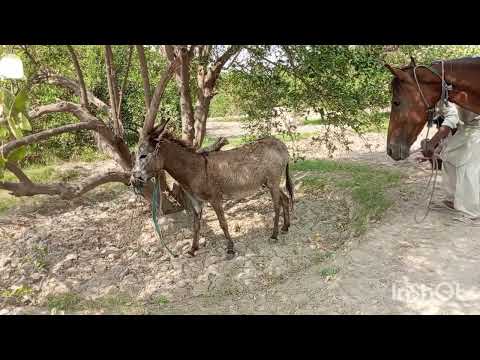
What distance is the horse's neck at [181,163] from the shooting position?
6.13 meters

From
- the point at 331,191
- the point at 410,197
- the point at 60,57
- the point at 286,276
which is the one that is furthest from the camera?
the point at 331,191

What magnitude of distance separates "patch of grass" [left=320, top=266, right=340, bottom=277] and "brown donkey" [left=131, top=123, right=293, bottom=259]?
1.65 m

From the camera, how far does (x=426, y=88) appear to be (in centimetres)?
509

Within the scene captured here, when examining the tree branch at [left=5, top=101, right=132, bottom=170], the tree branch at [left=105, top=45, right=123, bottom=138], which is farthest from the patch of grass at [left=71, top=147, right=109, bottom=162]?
the tree branch at [left=105, top=45, right=123, bottom=138]

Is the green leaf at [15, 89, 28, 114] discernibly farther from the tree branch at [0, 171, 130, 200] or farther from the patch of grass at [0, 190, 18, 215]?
the patch of grass at [0, 190, 18, 215]

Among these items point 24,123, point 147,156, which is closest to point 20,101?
point 24,123

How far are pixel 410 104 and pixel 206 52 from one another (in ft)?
12.5

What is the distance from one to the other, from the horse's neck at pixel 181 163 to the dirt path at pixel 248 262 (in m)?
1.46

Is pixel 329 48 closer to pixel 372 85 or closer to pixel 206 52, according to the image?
pixel 372 85

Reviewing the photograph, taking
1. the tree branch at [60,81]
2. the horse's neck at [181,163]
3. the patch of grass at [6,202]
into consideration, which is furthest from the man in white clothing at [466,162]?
the patch of grass at [6,202]

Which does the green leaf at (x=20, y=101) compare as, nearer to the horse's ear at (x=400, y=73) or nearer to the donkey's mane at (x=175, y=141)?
the donkey's mane at (x=175, y=141)

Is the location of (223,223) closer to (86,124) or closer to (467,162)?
(86,124)

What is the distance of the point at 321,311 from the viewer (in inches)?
180

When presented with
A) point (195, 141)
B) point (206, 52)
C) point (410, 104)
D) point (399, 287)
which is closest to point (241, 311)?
point (399, 287)
